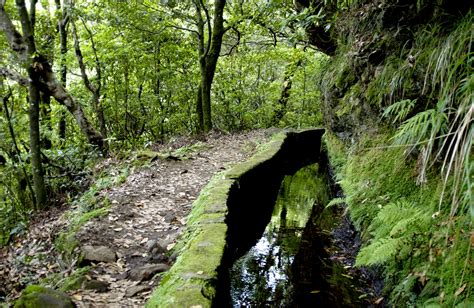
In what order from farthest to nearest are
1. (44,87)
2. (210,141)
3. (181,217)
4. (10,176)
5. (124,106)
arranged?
1. (124,106)
2. (210,141)
3. (10,176)
4. (44,87)
5. (181,217)

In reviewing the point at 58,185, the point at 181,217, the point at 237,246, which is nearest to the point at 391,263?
the point at 237,246

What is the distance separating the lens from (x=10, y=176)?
Answer: 777cm

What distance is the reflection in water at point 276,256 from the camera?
3998mm

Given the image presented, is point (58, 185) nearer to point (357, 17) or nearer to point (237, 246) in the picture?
point (237, 246)

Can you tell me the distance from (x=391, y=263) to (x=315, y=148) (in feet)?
32.1

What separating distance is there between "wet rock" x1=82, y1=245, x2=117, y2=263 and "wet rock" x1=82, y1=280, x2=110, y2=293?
452 mm

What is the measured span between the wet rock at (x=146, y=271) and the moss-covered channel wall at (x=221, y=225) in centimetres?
26

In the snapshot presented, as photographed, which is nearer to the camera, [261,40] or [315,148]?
[315,148]

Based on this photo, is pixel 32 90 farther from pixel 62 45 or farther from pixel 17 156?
pixel 62 45

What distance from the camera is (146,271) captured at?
137 inches

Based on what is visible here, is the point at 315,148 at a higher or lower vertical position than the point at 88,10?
lower

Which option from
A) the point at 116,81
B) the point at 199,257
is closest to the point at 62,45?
the point at 116,81

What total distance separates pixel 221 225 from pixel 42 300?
1.82m

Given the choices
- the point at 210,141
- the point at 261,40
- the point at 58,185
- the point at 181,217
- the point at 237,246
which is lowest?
the point at 237,246
